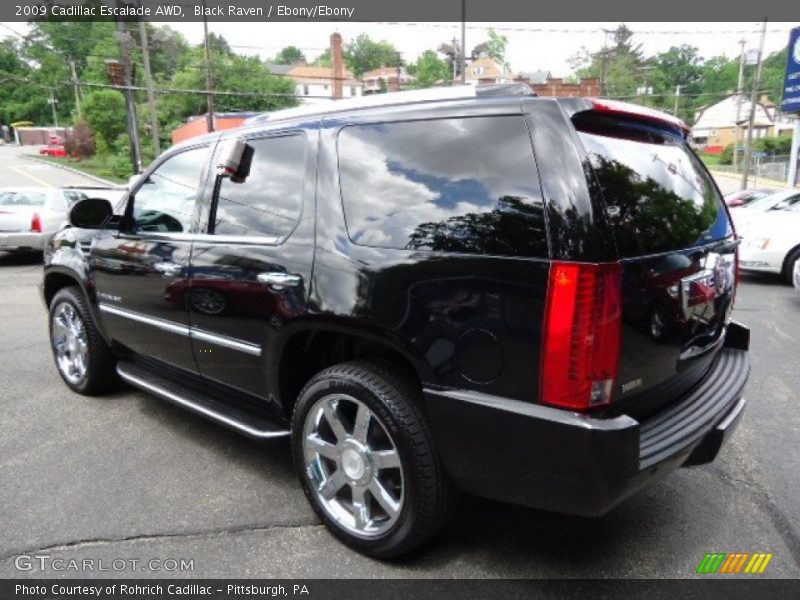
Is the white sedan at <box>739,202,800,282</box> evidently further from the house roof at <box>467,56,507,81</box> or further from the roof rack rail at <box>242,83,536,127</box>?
the house roof at <box>467,56,507,81</box>

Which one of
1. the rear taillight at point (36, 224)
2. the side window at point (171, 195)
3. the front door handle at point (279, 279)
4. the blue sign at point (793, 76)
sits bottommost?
the rear taillight at point (36, 224)

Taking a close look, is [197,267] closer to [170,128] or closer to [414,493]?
[414,493]

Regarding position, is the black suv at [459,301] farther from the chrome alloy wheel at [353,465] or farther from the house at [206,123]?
the house at [206,123]

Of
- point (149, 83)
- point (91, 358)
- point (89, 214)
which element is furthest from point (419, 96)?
point (149, 83)

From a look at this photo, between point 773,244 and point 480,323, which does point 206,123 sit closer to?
point 773,244

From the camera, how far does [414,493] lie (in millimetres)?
2182

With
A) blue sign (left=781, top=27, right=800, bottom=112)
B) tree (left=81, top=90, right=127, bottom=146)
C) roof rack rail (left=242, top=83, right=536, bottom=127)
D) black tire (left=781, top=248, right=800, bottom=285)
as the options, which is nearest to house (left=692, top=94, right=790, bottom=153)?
blue sign (left=781, top=27, right=800, bottom=112)

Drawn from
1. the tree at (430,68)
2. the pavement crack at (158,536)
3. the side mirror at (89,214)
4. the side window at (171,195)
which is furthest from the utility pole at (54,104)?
the pavement crack at (158,536)

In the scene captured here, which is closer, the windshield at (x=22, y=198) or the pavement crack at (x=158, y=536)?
the pavement crack at (x=158, y=536)

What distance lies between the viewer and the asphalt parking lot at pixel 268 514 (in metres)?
2.38

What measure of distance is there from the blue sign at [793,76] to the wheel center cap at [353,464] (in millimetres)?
27202

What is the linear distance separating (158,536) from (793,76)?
28.4 meters

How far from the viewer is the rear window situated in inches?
76.3

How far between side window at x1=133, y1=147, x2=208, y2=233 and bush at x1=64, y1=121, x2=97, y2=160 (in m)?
46.0
